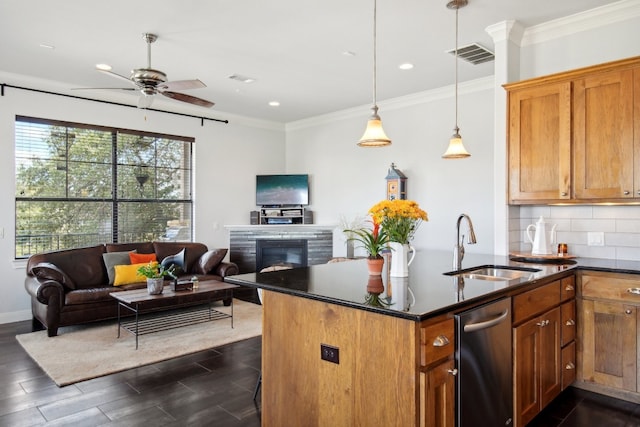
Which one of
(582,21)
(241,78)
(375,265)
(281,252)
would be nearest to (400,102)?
(241,78)

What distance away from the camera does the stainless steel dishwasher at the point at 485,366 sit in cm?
191

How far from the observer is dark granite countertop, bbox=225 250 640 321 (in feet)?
5.99

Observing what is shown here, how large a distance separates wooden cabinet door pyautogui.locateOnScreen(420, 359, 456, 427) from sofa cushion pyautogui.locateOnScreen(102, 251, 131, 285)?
15.4 ft

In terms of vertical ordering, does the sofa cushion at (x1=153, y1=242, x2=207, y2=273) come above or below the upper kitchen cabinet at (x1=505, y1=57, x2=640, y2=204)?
below

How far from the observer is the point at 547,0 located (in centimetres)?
332

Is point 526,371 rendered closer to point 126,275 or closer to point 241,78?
point 241,78

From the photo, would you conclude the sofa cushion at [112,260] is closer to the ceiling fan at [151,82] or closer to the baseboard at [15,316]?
the baseboard at [15,316]

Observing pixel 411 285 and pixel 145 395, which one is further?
pixel 145 395

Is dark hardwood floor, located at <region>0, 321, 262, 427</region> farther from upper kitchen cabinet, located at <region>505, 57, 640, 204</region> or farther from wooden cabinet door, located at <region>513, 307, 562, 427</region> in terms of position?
upper kitchen cabinet, located at <region>505, 57, 640, 204</region>

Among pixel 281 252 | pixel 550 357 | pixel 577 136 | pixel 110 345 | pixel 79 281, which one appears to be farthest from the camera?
pixel 281 252

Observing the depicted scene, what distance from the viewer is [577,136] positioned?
3393 mm

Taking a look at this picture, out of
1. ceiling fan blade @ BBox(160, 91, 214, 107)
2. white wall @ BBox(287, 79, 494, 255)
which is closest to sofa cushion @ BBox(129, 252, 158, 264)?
ceiling fan blade @ BBox(160, 91, 214, 107)

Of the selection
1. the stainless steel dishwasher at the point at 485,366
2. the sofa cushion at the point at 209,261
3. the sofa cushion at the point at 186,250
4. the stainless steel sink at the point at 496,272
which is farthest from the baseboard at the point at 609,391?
the sofa cushion at the point at 186,250

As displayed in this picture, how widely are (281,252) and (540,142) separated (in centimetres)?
469
